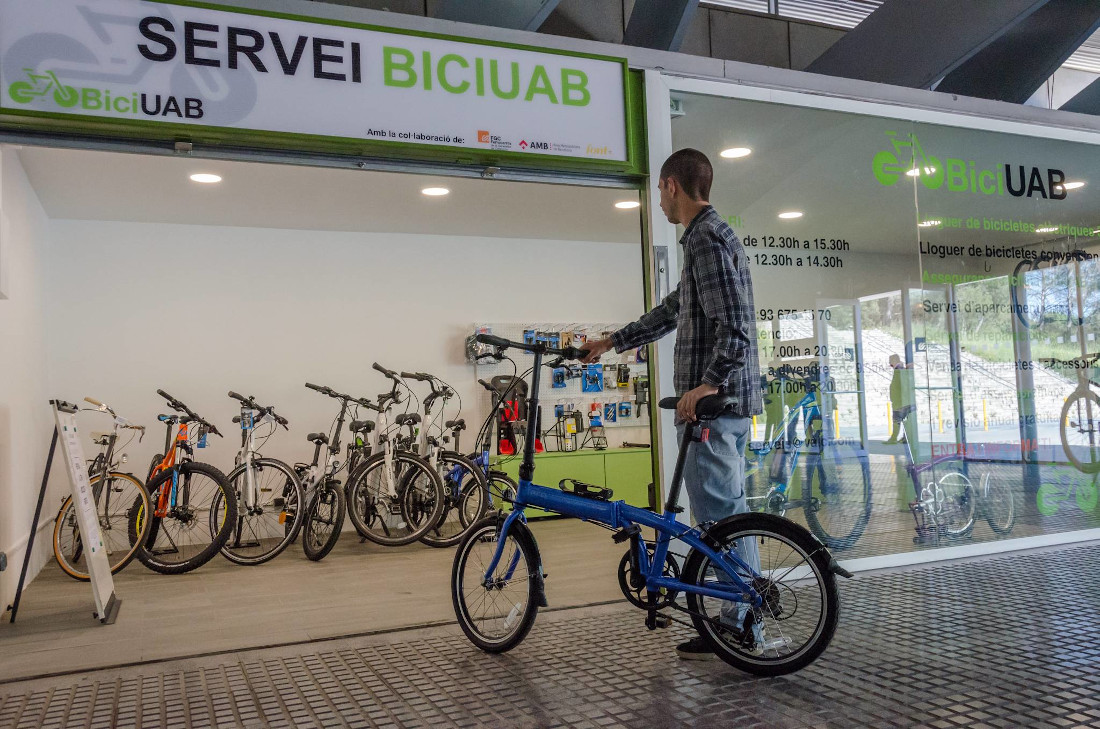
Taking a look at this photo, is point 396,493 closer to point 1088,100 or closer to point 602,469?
point 602,469

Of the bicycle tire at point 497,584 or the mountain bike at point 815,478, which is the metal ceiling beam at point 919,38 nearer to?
the mountain bike at point 815,478

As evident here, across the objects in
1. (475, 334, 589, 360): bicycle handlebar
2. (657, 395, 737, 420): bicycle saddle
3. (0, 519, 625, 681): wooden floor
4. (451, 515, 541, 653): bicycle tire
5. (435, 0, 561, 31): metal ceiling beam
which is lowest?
(0, 519, 625, 681): wooden floor

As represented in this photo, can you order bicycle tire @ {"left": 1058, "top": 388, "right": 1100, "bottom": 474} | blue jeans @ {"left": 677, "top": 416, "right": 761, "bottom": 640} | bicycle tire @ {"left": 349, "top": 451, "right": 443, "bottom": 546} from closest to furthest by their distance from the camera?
blue jeans @ {"left": 677, "top": 416, "right": 761, "bottom": 640} < bicycle tire @ {"left": 1058, "top": 388, "right": 1100, "bottom": 474} < bicycle tire @ {"left": 349, "top": 451, "right": 443, "bottom": 546}

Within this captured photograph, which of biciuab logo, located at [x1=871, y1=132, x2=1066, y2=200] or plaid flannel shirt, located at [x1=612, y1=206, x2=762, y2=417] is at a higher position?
biciuab logo, located at [x1=871, y1=132, x2=1066, y2=200]

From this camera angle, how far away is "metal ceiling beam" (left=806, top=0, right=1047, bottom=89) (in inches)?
180

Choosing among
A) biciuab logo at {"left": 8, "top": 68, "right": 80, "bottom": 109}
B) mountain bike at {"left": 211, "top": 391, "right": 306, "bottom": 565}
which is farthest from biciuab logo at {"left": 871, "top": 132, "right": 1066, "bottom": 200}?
mountain bike at {"left": 211, "top": 391, "right": 306, "bottom": 565}

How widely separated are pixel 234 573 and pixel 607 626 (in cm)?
295

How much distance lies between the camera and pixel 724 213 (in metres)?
4.16

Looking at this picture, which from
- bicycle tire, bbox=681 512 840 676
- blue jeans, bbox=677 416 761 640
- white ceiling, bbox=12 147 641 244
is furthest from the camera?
white ceiling, bbox=12 147 641 244

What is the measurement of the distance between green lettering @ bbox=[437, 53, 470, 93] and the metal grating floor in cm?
227

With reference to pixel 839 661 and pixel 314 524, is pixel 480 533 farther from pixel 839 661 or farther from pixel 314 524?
pixel 314 524

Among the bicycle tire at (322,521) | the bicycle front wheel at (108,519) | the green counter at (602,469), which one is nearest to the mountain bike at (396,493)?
the bicycle tire at (322,521)

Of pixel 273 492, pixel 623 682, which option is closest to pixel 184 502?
pixel 273 492

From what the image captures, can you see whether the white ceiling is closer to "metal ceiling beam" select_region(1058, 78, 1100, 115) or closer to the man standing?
the man standing
